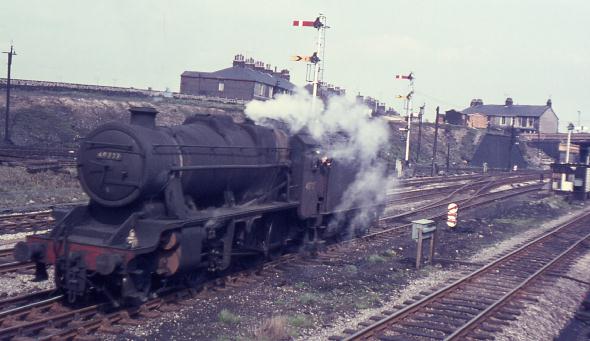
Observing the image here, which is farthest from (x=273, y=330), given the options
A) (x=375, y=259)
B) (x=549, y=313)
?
(x=375, y=259)

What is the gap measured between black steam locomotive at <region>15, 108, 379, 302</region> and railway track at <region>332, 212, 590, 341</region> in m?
3.25

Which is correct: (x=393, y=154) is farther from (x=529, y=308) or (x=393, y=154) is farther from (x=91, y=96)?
(x=529, y=308)

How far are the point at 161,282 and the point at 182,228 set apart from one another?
1.27 meters

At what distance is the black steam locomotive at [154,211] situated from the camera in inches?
368

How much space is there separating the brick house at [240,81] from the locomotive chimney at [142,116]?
5825 centimetres

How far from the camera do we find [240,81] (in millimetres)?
72125

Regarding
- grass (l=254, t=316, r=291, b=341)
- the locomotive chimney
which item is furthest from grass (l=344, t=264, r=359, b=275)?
the locomotive chimney

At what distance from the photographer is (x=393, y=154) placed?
→ 203 feet

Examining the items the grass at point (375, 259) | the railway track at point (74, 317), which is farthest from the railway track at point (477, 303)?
the railway track at point (74, 317)

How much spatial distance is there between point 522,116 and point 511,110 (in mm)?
2392

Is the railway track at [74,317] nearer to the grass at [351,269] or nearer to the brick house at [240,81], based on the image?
the grass at [351,269]

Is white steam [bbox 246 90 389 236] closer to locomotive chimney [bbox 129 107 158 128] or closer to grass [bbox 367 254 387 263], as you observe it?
grass [bbox 367 254 387 263]

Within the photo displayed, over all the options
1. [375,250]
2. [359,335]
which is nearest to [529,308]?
[359,335]

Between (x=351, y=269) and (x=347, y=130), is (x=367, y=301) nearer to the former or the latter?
(x=351, y=269)
